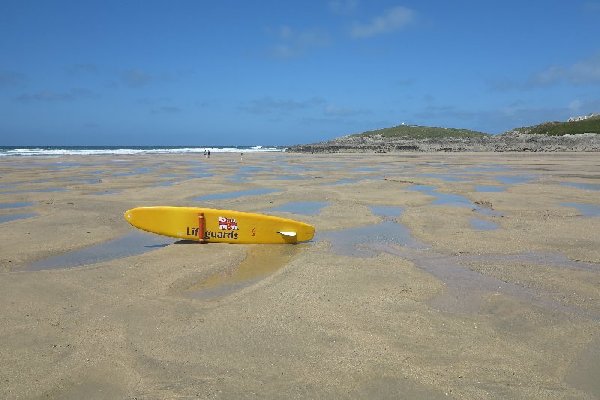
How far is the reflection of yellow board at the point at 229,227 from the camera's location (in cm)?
899

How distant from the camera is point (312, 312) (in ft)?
18.0

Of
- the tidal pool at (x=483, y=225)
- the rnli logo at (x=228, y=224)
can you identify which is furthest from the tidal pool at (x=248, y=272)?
the tidal pool at (x=483, y=225)

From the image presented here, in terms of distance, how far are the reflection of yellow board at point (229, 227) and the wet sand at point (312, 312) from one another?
290 mm

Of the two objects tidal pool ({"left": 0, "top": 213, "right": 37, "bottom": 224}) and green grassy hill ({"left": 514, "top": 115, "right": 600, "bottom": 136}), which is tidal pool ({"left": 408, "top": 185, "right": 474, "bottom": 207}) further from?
green grassy hill ({"left": 514, "top": 115, "right": 600, "bottom": 136})

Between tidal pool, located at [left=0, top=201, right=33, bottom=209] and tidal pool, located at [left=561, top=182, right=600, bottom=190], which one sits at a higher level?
tidal pool, located at [left=561, top=182, right=600, bottom=190]

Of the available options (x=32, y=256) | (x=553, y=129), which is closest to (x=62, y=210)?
(x=32, y=256)

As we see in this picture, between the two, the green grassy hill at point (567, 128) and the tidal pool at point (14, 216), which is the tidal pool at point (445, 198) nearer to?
the tidal pool at point (14, 216)

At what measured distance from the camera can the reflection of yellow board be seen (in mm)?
8992

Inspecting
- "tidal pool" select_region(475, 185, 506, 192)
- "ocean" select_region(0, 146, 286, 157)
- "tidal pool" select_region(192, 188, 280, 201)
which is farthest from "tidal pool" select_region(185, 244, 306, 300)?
"ocean" select_region(0, 146, 286, 157)

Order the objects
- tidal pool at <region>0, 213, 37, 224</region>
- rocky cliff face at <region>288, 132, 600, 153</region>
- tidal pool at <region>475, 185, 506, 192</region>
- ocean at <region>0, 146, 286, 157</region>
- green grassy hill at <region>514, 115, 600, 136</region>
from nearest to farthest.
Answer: tidal pool at <region>0, 213, 37, 224</region>, tidal pool at <region>475, 185, 506, 192</region>, rocky cliff face at <region>288, 132, 600, 153</region>, green grassy hill at <region>514, 115, 600, 136</region>, ocean at <region>0, 146, 286, 157</region>

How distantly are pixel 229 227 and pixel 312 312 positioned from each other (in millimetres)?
3993

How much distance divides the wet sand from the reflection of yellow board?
29 centimetres

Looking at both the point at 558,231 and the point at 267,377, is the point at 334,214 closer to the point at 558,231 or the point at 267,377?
the point at 558,231

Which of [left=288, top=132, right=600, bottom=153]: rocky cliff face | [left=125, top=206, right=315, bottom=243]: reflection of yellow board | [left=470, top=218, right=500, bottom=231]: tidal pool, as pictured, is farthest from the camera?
[left=288, top=132, right=600, bottom=153]: rocky cliff face
